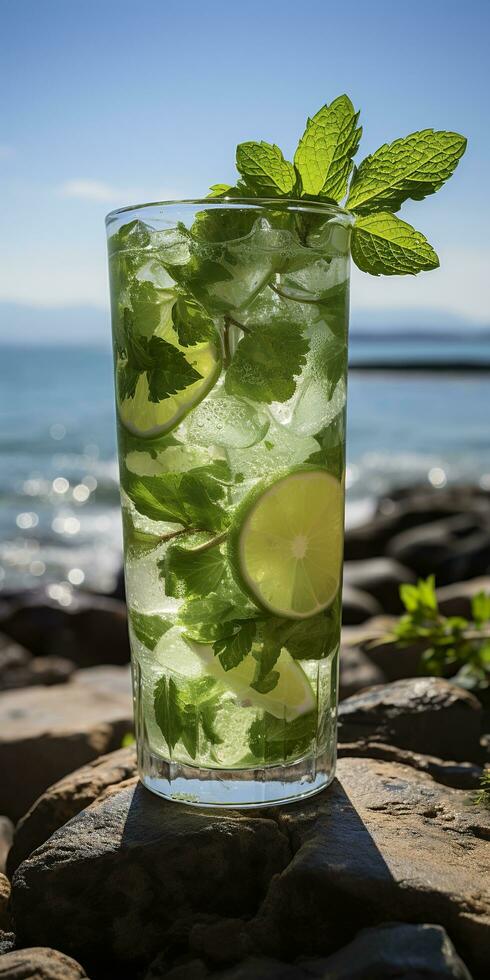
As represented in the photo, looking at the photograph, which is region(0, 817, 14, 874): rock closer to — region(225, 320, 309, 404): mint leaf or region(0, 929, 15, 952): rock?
region(0, 929, 15, 952): rock

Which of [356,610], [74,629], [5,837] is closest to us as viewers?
[5,837]

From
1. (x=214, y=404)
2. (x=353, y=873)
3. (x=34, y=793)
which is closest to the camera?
(x=353, y=873)

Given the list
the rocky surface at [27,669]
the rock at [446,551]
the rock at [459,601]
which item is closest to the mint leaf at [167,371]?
the rock at [459,601]

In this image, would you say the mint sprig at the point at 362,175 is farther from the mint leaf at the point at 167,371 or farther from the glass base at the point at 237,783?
the glass base at the point at 237,783

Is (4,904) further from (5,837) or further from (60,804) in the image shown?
(5,837)

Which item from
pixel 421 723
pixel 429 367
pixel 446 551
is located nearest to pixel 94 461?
pixel 446 551

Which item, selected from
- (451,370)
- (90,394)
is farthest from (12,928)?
(451,370)

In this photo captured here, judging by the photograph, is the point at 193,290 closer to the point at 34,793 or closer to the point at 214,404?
the point at 214,404
